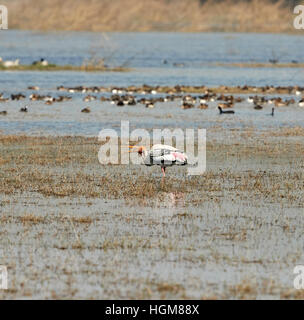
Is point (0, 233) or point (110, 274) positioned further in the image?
point (0, 233)

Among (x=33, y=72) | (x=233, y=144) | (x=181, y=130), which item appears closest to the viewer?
(x=233, y=144)

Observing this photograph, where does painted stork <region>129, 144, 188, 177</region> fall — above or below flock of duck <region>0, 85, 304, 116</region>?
below

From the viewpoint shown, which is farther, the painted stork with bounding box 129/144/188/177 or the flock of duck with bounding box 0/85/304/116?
the flock of duck with bounding box 0/85/304/116

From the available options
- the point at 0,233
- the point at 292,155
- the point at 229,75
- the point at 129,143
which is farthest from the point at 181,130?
the point at 229,75

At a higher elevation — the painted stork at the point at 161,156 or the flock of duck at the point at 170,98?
the flock of duck at the point at 170,98

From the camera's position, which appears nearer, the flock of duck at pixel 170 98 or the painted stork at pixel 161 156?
the painted stork at pixel 161 156

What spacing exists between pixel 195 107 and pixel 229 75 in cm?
3359

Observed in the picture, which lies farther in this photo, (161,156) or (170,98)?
(170,98)

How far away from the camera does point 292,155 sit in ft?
80.9

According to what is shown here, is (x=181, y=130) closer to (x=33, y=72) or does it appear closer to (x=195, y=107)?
(x=195, y=107)

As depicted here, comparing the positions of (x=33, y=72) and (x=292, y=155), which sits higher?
(x=33, y=72)

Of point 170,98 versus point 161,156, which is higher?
point 170,98
